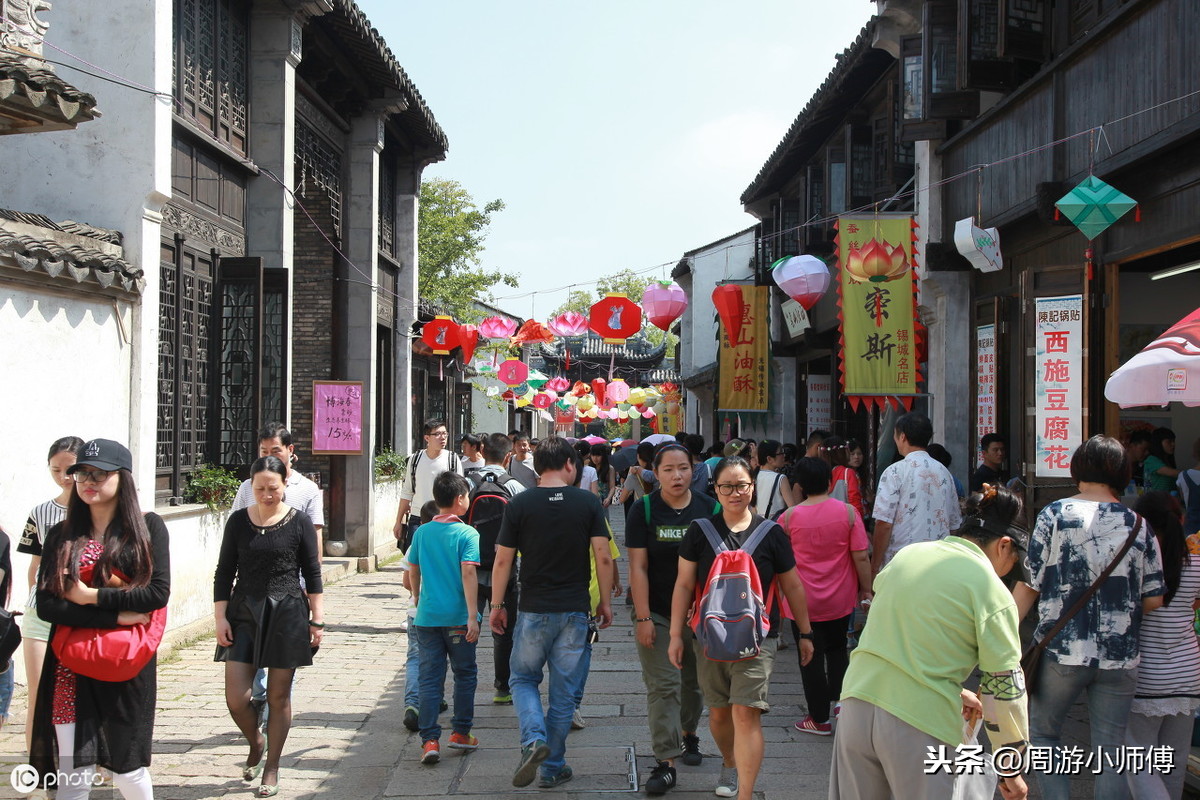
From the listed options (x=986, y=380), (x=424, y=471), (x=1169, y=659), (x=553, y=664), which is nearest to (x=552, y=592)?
(x=553, y=664)

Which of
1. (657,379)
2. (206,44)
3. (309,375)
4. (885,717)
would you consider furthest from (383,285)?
(657,379)

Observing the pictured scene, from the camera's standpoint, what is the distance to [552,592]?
20.8 feet

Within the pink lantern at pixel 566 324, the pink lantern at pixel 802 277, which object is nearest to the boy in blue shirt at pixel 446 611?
the pink lantern at pixel 802 277

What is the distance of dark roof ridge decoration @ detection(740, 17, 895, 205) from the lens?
45.3 ft

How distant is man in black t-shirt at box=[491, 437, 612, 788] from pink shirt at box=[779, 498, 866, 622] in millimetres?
1644

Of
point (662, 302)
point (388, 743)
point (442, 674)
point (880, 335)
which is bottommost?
point (388, 743)

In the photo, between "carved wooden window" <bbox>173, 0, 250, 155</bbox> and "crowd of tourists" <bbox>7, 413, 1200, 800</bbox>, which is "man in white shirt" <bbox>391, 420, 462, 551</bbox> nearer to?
"crowd of tourists" <bbox>7, 413, 1200, 800</bbox>

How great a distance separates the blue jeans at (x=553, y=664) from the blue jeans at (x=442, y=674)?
0.58 meters

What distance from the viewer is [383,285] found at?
61.7 feet

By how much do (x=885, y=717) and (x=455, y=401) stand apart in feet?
82.0

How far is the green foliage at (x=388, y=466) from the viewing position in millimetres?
17953

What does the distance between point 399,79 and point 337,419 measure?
17.6ft

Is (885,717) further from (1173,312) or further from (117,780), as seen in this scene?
(1173,312)

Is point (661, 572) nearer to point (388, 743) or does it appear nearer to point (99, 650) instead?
A: point (388, 743)
